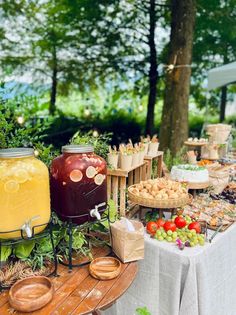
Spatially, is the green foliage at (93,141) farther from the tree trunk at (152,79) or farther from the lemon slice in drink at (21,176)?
the tree trunk at (152,79)

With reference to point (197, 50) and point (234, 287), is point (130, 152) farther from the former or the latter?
point (197, 50)

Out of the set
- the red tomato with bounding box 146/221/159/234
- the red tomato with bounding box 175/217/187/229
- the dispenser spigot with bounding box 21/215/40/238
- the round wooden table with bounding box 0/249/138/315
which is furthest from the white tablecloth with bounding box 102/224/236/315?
the dispenser spigot with bounding box 21/215/40/238

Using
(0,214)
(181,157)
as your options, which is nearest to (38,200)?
(0,214)

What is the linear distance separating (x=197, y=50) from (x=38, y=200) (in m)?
7.56

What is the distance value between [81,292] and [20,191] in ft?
1.63

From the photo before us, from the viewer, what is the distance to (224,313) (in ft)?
6.69

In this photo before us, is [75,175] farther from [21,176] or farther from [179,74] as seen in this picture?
[179,74]

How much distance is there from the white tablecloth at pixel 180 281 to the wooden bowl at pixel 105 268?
356 mm

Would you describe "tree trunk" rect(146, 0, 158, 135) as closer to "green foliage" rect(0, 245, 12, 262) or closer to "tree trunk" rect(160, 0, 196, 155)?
"tree trunk" rect(160, 0, 196, 155)

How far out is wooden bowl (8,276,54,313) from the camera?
118 centimetres

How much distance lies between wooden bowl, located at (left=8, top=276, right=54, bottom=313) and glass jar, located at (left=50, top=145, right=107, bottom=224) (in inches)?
12.0

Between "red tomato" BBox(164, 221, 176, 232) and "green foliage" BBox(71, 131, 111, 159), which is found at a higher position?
"green foliage" BBox(71, 131, 111, 159)

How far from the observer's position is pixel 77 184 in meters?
1.47

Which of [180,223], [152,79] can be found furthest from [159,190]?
[152,79]
